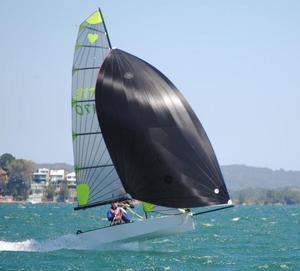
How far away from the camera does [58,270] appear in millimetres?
24750

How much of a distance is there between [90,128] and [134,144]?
6.53 ft

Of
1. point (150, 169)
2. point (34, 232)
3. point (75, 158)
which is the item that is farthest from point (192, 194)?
point (34, 232)

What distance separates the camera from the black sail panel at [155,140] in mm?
27891

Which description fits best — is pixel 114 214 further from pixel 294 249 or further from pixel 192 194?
pixel 294 249

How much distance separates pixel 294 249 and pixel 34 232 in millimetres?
14975

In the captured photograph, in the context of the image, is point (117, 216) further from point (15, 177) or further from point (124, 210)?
point (15, 177)

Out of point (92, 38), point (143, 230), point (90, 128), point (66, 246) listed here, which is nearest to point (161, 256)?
point (143, 230)

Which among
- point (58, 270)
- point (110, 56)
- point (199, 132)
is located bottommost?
point (58, 270)

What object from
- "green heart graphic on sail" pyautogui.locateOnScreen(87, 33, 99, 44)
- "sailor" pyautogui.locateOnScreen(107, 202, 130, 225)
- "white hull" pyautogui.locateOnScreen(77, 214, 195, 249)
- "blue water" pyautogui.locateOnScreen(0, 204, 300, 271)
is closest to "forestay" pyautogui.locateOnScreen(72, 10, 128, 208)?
"green heart graphic on sail" pyautogui.locateOnScreen(87, 33, 99, 44)

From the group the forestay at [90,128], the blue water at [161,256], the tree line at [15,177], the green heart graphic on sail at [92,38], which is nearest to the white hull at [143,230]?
the blue water at [161,256]

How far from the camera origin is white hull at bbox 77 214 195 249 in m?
28.6

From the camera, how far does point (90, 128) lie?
→ 97.0ft

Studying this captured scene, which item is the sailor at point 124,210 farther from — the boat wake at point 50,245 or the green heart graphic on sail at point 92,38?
the green heart graphic on sail at point 92,38

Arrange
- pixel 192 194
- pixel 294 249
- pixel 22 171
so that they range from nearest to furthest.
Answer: pixel 192 194, pixel 294 249, pixel 22 171
